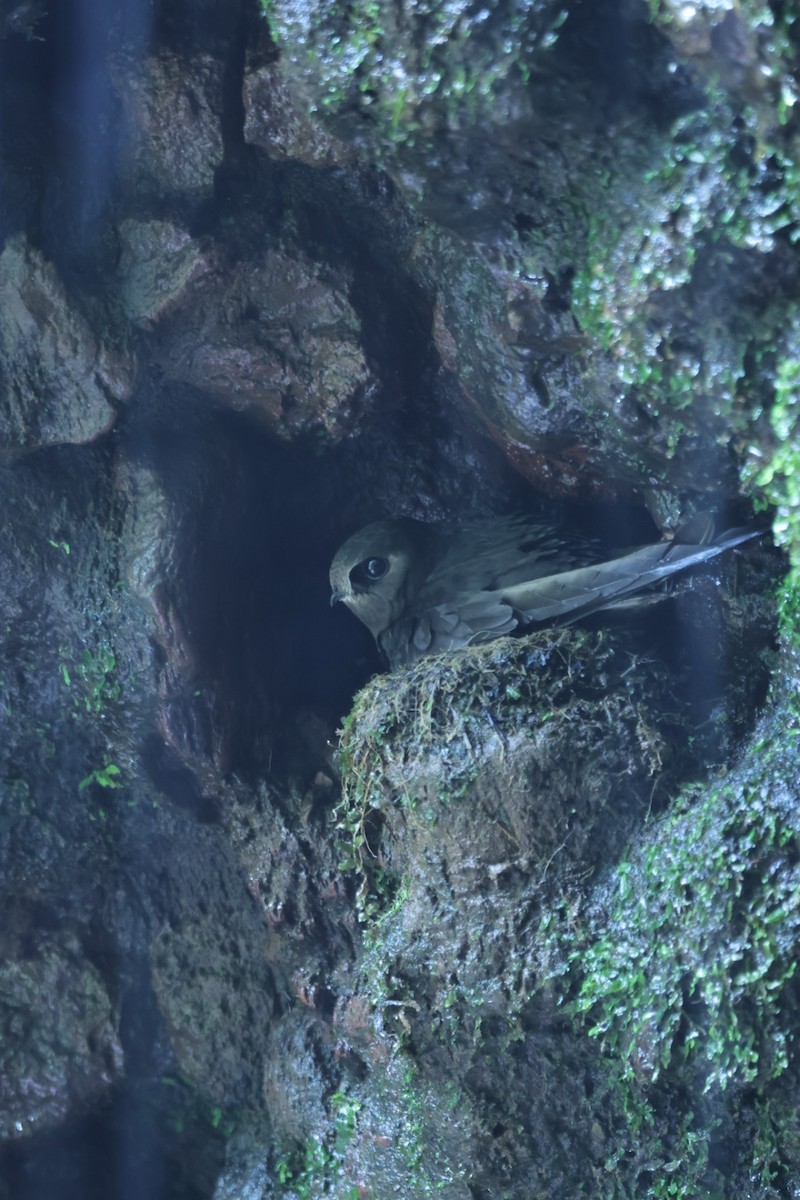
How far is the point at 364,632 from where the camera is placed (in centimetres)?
532

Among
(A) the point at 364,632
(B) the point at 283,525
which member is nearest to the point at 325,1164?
(A) the point at 364,632

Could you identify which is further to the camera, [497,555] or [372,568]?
[372,568]

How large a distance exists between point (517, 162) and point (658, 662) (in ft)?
5.75

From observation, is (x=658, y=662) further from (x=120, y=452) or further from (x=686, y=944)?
(x=120, y=452)

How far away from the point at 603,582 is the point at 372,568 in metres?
1.06

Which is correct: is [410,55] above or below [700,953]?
above

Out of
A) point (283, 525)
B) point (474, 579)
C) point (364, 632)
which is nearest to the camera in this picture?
point (474, 579)

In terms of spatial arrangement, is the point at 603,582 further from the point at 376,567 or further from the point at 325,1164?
the point at 325,1164

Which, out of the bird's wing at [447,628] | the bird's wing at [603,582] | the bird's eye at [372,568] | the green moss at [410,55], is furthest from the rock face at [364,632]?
the bird's eye at [372,568]

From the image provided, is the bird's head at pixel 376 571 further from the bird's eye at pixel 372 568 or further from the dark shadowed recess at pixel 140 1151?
the dark shadowed recess at pixel 140 1151

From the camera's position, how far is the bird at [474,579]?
410cm

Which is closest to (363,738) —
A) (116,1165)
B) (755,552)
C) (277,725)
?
(277,725)

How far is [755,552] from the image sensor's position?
364 cm

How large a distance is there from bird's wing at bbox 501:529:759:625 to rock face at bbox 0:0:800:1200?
145 mm
